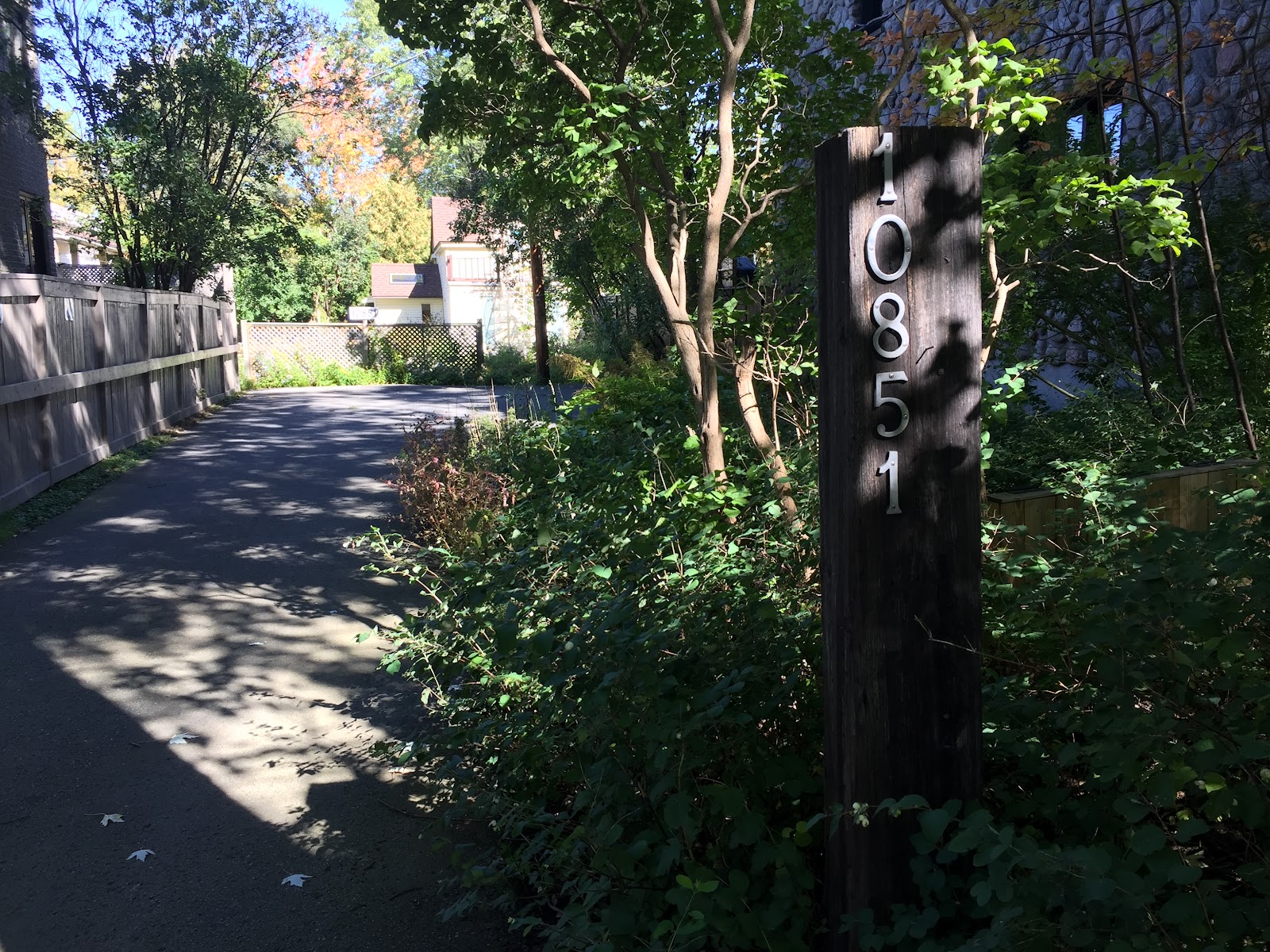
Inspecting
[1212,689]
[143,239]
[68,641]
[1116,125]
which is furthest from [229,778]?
[143,239]

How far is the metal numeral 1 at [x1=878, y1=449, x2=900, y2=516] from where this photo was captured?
2697 millimetres

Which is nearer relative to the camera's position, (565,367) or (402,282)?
(565,367)

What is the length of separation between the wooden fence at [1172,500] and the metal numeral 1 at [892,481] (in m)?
2.25

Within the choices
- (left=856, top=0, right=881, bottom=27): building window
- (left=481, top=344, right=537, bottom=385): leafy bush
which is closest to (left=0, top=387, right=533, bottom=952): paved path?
(left=856, top=0, right=881, bottom=27): building window

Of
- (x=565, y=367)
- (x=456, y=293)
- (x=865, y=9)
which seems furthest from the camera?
(x=456, y=293)

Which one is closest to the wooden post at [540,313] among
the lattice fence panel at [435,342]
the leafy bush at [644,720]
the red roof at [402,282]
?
the lattice fence panel at [435,342]

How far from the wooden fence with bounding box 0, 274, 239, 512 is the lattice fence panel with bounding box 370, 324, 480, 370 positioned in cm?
1258

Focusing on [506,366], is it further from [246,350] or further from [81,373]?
[81,373]

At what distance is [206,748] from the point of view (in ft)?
16.5

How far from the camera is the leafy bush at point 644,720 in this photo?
9.23 ft

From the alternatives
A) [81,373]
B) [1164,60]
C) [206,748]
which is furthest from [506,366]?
[206,748]

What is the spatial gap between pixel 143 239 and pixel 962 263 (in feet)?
67.1

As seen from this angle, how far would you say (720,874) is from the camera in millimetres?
2988

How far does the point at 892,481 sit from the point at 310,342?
3094 cm
